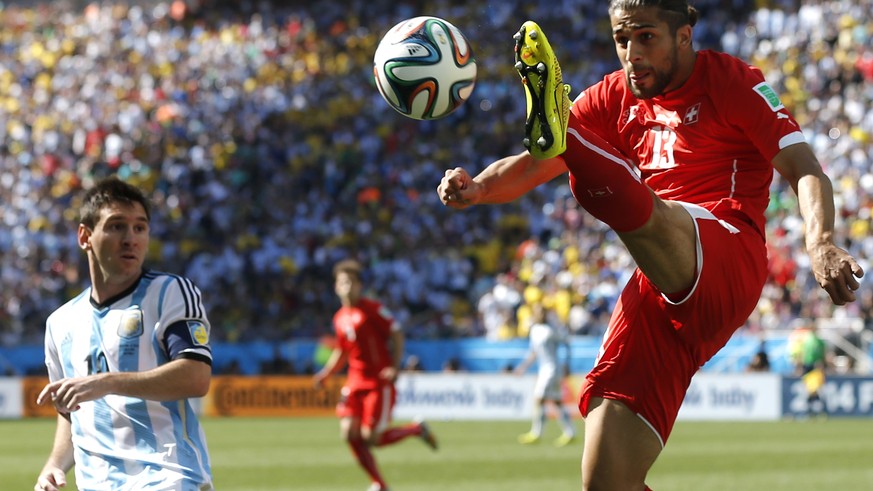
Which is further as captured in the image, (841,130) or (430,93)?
(841,130)

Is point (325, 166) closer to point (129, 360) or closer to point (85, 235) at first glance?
point (85, 235)

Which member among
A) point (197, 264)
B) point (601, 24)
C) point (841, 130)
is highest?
point (601, 24)

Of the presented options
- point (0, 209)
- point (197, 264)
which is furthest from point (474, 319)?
point (0, 209)

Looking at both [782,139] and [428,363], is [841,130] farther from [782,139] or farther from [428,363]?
[782,139]

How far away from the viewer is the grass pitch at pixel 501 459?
1380 centimetres

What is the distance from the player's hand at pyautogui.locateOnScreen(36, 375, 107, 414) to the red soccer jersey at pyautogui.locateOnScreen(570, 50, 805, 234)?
2.07m

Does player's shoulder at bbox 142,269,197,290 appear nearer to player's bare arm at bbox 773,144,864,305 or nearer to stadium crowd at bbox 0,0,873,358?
player's bare arm at bbox 773,144,864,305

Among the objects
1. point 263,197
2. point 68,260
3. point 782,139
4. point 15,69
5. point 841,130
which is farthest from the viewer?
point 15,69

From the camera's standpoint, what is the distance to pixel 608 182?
193 inches

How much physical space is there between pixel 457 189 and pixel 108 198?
143cm

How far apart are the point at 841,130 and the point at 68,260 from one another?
53.7ft

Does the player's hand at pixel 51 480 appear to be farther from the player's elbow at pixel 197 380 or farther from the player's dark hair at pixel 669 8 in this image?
the player's dark hair at pixel 669 8

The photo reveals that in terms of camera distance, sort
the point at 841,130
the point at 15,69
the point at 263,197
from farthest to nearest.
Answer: the point at 15,69 → the point at 263,197 → the point at 841,130

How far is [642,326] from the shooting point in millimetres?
5508
